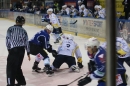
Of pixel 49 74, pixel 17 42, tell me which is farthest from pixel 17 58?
pixel 49 74

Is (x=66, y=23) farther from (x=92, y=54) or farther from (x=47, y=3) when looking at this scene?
(x=92, y=54)

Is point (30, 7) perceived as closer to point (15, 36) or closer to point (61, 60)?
point (61, 60)

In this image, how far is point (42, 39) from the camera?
453 centimetres

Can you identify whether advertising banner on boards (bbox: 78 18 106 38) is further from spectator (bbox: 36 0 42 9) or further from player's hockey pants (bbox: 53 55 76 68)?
spectator (bbox: 36 0 42 9)

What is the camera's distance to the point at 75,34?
9.65 metres

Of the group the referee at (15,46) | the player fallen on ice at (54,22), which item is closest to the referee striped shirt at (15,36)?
the referee at (15,46)

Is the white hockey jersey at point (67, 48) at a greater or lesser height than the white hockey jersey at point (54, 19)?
lesser

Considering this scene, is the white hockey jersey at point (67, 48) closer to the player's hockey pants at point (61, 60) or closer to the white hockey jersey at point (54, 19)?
the player's hockey pants at point (61, 60)

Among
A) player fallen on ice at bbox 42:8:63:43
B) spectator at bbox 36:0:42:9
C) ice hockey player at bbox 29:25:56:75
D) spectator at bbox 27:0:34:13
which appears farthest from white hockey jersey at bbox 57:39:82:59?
spectator at bbox 36:0:42:9

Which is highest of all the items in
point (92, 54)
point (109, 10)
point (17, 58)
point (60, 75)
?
point (109, 10)

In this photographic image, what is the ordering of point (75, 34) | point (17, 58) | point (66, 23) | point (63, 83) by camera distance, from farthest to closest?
point (66, 23)
point (75, 34)
point (63, 83)
point (17, 58)

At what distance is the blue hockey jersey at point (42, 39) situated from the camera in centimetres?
448

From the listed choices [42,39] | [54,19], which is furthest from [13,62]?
[54,19]

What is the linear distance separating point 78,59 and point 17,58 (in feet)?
5.77
